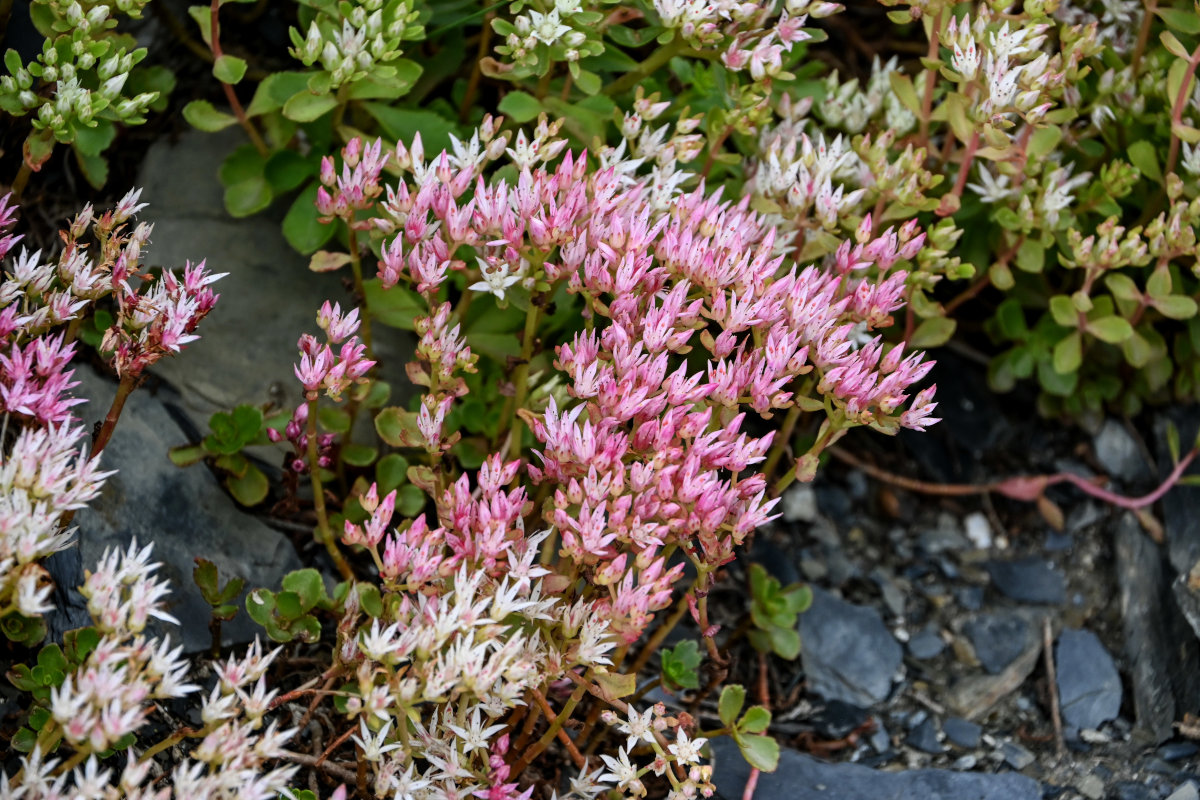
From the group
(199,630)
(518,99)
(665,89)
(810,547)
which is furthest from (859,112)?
(199,630)

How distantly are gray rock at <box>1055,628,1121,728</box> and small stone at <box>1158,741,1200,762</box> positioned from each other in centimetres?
16

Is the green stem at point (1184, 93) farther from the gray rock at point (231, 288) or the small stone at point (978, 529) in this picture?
the gray rock at point (231, 288)

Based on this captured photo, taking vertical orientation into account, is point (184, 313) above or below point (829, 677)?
above

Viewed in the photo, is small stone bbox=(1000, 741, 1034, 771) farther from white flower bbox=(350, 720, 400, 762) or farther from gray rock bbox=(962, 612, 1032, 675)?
white flower bbox=(350, 720, 400, 762)

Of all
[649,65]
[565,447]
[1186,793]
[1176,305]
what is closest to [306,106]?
[649,65]

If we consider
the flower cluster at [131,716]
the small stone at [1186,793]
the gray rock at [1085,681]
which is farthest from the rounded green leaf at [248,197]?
the small stone at [1186,793]

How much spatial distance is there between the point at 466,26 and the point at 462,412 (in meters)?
1.12

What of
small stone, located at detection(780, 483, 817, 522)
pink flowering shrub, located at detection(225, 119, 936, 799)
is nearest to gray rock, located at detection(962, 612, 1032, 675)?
small stone, located at detection(780, 483, 817, 522)

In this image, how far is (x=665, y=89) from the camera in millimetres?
2859

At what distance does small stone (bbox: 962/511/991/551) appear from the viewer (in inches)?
130

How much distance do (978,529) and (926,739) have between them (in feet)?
2.64

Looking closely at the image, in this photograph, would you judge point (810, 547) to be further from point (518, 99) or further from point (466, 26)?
point (466, 26)

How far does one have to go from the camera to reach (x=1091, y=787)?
8.45 ft

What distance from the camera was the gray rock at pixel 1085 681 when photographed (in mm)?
2814
